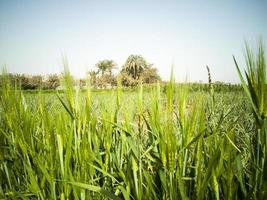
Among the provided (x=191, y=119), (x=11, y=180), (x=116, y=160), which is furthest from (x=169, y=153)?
(x=11, y=180)

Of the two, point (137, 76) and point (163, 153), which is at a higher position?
point (137, 76)

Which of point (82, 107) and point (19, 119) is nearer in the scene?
point (82, 107)

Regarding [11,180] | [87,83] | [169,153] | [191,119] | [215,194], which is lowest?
[11,180]

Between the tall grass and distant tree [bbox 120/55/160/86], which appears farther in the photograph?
distant tree [bbox 120/55/160/86]

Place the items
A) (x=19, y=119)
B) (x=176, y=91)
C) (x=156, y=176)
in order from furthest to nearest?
(x=19, y=119), (x=156, y=176), (x=176, y=91)

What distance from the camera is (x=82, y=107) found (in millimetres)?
1065

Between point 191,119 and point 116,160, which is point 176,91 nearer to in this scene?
point 191,119

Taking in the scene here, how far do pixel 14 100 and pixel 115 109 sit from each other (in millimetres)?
545

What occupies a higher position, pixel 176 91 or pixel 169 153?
pixel 176 91

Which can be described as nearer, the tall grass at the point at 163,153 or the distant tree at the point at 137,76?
the tall grass at the point at 163,153

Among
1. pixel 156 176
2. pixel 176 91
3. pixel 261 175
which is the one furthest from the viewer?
pixel 156 176

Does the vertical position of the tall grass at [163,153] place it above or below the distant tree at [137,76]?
below

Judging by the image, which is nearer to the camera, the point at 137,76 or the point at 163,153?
the point at 163,153

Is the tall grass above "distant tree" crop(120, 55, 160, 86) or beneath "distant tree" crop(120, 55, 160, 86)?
beneath
